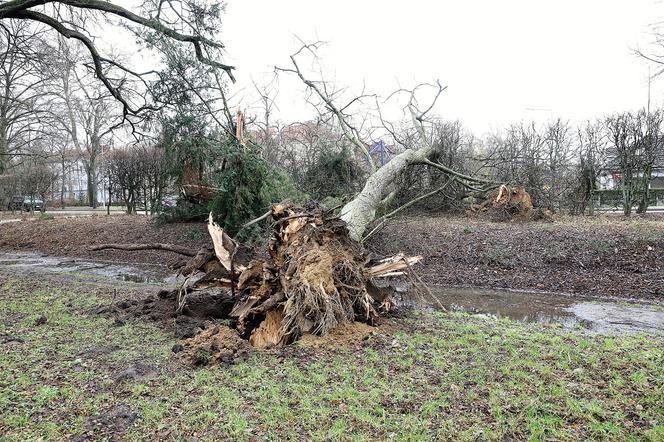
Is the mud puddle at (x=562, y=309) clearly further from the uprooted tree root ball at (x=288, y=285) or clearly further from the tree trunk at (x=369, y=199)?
the uprooted tree root ball at (x=288, y=285)

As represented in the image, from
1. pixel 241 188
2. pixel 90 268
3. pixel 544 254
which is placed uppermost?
pixel 241 188

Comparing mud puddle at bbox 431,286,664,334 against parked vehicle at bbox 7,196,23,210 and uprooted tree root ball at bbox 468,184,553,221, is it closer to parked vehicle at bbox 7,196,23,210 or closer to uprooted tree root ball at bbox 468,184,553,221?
uprooted tree root ball at bbox 468,184,553,221

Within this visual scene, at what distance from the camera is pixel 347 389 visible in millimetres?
3197

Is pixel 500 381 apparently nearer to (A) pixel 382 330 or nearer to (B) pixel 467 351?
(B) pixel 467 351

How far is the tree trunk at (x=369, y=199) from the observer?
7.91m

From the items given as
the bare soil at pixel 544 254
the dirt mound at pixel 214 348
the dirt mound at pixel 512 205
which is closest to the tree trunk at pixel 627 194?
the bare soil at pixel 544 254

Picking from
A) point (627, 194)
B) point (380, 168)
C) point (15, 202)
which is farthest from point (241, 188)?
point (15, 202)

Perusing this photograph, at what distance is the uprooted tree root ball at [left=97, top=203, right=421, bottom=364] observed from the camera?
14.4 feet

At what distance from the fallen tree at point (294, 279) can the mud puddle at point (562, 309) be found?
6.81 feet

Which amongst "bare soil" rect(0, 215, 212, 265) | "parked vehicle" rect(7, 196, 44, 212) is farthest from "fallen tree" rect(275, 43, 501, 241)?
"parked vehicle" rect(7, 196, 44, 212)

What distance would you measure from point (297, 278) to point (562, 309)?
4.16 metres

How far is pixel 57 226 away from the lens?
14.8 metres

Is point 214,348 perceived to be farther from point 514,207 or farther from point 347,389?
point 514,207

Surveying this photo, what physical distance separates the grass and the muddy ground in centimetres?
361
